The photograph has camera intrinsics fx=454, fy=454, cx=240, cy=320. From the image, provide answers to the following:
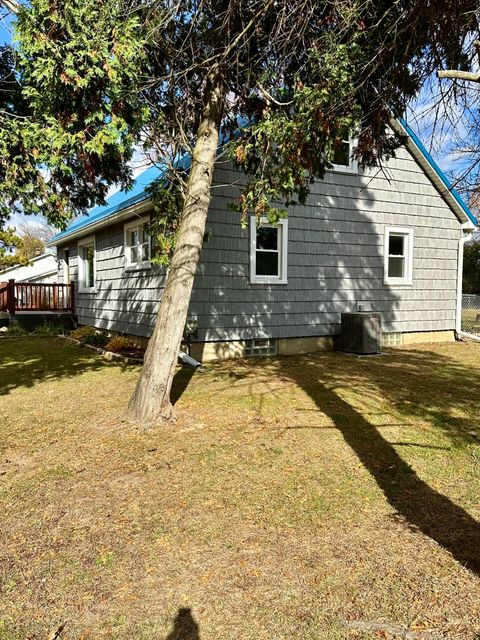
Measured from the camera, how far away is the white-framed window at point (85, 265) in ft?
48.4

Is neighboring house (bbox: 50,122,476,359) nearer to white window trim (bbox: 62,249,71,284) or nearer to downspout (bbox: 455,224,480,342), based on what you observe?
downspout (bbox: 455,224,480,342)

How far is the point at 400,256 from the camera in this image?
38.0ft

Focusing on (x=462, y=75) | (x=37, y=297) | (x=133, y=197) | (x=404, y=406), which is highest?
(x=133, y=197)

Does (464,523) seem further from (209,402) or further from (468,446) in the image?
(209,402)

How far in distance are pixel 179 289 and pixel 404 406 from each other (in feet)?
10.7

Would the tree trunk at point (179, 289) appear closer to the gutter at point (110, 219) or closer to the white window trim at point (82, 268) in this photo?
the gutter at point (110, 219)

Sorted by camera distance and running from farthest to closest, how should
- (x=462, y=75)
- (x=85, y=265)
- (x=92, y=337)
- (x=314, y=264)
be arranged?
(x=85, y=265)
(x=92, y=337)
(x=314, y=264)
(x=462, y=75)

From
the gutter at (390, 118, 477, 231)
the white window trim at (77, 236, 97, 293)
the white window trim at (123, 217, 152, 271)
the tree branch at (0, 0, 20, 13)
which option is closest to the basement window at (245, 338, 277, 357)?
the white window trim at (123, 217, 152, 271)

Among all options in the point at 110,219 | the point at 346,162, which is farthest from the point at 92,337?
the point at 346,162

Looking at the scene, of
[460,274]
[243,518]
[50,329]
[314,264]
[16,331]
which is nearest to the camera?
[243,518]

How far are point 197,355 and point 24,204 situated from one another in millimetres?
4295

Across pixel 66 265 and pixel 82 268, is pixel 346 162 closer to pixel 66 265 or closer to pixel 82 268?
pixel 82 268

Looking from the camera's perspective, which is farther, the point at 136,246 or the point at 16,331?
the point at 16,331

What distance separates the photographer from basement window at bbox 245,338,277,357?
9.75 meters
